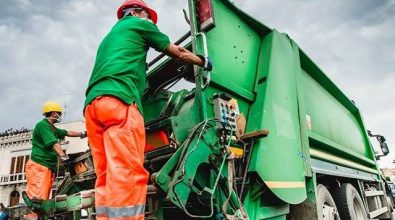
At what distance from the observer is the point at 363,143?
6309 millimetres

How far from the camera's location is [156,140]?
2.23 metres

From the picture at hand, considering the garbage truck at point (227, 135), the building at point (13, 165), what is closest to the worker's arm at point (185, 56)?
the garbage truck at point (227, 135)

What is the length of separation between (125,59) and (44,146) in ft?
7.95

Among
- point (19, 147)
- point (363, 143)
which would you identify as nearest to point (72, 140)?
point (19, 147)

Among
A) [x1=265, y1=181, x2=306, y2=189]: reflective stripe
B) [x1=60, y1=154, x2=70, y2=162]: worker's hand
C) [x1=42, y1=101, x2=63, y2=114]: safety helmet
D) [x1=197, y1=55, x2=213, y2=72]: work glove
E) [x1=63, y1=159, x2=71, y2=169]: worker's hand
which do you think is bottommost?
[x1=265, y1=181, x2=306, y2=189]: reflective stripe

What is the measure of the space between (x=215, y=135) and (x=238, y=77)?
0.67 m

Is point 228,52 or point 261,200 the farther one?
point 228,52

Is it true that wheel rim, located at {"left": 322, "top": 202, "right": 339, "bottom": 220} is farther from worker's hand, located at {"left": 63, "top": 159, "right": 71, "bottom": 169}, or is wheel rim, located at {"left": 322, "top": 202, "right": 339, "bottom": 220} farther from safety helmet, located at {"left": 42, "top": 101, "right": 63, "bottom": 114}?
safety helmet, located at {"left": 42, "top": 101, "right": 63, "bottom": 114}

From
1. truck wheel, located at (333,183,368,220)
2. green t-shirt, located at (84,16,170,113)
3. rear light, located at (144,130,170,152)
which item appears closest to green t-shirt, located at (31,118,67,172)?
rear light, located at (144,130,170,152)

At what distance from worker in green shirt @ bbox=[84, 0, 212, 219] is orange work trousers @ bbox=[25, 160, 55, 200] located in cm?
222

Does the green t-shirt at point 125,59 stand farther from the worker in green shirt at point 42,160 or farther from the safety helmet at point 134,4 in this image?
the worker in green shirt at point 42,160

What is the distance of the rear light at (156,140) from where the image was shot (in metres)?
2.17

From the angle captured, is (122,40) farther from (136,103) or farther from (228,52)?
(228,52)

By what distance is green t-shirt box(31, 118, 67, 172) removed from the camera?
3676mm
